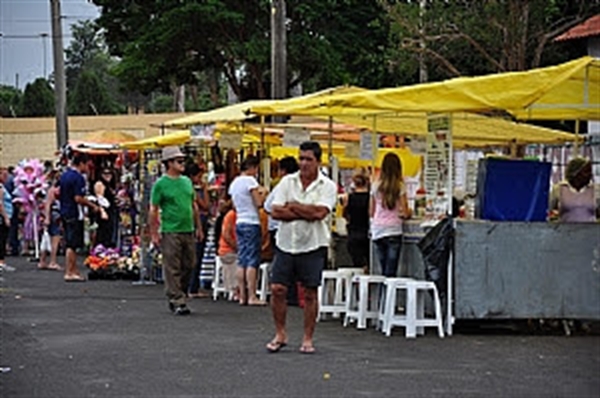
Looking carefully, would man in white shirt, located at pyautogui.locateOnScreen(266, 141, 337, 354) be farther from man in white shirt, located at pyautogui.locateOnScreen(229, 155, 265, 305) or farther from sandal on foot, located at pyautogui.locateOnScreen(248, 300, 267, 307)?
sandal on foot, located at pyautogui.locateOnScreen(248, 300, 267, 307)

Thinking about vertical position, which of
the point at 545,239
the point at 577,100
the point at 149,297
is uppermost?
the point at 577,100

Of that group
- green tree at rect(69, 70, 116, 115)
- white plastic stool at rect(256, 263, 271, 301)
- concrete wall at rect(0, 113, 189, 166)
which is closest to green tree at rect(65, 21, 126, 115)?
green tree at rect(69, 70, 116, 115)

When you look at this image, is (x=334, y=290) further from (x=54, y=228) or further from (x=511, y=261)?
(x=54, y=228)

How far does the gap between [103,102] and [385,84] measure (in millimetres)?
39009

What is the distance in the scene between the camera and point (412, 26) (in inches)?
1046

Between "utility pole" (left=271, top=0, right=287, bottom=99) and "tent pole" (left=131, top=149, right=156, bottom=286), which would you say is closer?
"tent pole" (left=131, top=149, right=156, bottom=286)

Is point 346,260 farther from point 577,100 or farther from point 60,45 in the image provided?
point 60,45

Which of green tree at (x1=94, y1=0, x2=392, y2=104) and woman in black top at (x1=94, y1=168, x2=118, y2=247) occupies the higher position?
green tree at (x1=94, y1=0, x2=392, y2=104)

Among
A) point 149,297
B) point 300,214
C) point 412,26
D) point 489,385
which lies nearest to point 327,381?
point 489,385

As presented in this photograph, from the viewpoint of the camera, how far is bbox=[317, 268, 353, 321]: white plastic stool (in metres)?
14.8

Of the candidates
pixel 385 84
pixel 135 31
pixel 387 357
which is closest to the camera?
pixel 387 357

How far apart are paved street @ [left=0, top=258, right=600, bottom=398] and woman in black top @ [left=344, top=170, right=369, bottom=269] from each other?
1.12 meters

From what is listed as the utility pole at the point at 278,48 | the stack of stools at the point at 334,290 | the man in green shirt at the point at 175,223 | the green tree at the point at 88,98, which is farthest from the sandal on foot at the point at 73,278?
the green tree at the point at 88,98

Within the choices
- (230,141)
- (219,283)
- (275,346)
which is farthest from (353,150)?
(275,346)
